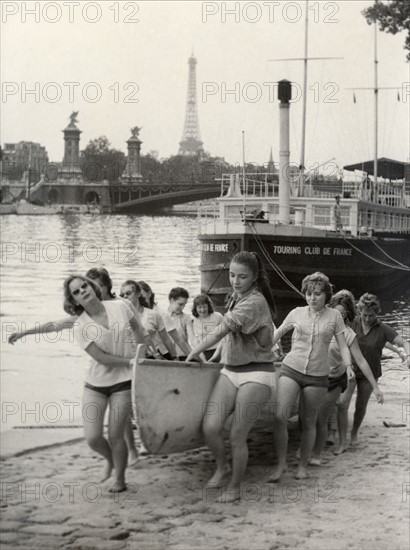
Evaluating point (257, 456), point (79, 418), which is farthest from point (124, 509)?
point (257, 456)

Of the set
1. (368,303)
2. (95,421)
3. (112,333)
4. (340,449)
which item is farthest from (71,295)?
(340,449)

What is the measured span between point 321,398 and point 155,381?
0.67 m

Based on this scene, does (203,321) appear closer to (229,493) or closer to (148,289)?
(148,289)

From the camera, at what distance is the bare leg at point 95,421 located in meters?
2.16

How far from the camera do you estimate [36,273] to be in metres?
2.41

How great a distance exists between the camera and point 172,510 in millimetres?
2424

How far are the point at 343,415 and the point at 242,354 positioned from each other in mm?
817

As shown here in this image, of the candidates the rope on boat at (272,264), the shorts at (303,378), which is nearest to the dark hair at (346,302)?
the rope on boat at (272,264)

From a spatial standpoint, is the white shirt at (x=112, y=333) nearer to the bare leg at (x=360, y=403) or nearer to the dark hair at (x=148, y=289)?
the dark hair at (x=148, y=289)

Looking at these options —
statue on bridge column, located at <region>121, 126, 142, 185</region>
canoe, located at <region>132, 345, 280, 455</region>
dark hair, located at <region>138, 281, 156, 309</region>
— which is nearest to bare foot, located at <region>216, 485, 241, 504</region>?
canoe, located at <region>132, 345, 280, 455</region>

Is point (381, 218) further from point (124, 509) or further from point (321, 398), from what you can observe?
point (124, 509)

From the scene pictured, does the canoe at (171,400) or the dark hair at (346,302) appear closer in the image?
the canoe at (171,400)

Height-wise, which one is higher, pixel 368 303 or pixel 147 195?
pixel 147 195

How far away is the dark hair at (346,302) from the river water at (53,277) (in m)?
0.39
